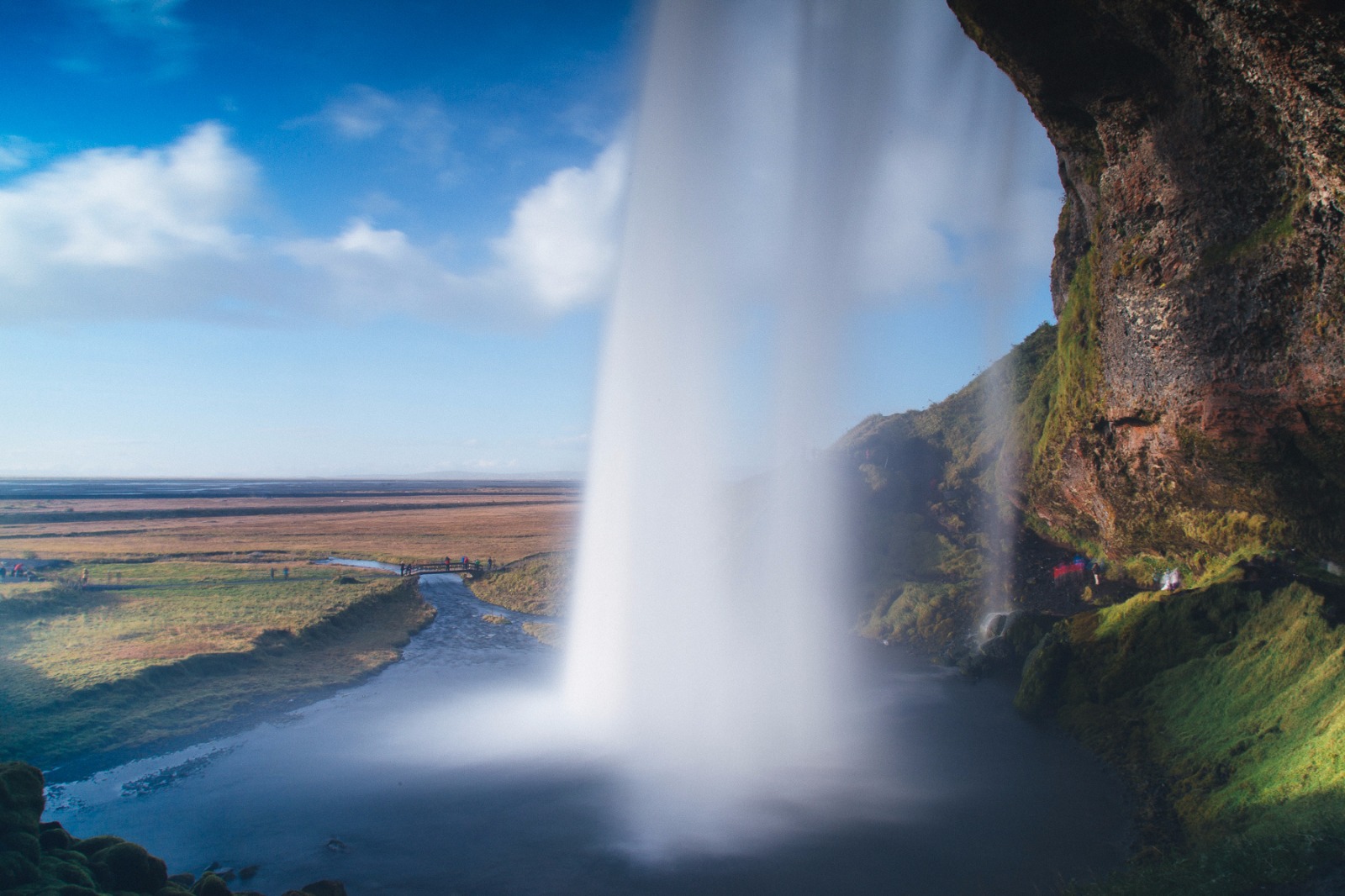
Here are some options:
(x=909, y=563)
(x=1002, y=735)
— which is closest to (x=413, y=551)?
(x=909, y=563)

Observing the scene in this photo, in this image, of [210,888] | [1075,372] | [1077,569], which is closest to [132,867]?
[210,888]

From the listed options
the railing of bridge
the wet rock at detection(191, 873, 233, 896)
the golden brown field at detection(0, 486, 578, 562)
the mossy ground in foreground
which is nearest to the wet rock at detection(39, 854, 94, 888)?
the wet rock at detection(191, 873, 233, 896)

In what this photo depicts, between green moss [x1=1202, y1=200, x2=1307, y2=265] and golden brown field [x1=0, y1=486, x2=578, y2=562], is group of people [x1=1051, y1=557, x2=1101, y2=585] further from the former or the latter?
golden brown field [x1=0, y1=486, x2=578, y2=562]

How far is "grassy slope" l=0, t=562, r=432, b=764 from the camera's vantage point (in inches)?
853

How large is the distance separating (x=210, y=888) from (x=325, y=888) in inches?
75.2

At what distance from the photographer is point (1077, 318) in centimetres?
2197

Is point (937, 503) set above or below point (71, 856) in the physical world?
above

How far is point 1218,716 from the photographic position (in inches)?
671

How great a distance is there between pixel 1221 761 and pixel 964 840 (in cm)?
646

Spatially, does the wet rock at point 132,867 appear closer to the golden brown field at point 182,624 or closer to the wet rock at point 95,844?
the wet rock at point 95,844

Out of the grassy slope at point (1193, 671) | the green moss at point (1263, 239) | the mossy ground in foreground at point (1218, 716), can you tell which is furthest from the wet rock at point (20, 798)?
the green moss at point (1263, 239)

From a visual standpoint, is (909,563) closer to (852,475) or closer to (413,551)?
(852,475)

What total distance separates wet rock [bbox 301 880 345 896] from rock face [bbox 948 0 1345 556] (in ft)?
69.5

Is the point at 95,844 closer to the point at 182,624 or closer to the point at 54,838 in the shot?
the point at 54,838
